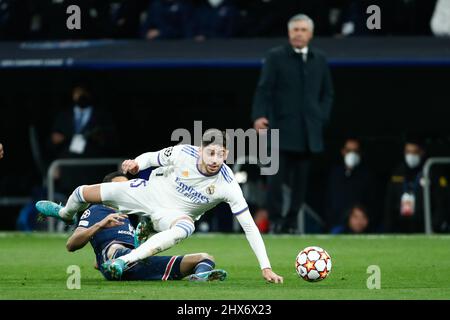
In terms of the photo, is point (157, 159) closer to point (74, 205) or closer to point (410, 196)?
point (74, 205)

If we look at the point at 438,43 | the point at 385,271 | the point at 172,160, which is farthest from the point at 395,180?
the point at 172,160

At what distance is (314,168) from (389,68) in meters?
1.80

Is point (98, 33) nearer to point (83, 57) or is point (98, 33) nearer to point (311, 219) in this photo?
point (83, 57)

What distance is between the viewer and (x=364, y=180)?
1853 cm

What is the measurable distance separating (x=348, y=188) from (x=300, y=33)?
124 inches

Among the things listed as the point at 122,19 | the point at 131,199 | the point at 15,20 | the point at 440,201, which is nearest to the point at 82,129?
the point at 122,19

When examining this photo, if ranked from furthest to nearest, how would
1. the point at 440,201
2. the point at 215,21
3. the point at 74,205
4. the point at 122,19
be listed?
the point at 122,19
the point at 215,21
the point at 440,201
the point at 74,205

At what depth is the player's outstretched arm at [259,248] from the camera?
10.8 m

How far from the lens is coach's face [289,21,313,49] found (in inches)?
622

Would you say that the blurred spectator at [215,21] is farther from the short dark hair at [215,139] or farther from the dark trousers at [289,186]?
the short dark hair at [215,139]

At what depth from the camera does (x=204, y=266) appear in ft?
37.3

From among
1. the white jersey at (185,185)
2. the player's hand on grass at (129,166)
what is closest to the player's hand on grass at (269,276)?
the white jersey at (185,185)

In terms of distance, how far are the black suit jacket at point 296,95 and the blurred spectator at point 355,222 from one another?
2.02m

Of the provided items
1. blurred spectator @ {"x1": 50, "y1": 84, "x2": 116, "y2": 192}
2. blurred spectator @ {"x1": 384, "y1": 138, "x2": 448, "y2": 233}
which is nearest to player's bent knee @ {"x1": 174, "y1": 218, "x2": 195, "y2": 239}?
blurred spectator @ {"x1": 384, "y1": 138, "x2": 448, "y2": 233}
